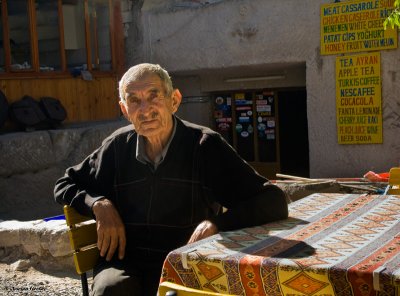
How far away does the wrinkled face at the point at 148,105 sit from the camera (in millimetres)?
2637

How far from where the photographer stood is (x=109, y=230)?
2.62 meters

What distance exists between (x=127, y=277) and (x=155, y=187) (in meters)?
0.40

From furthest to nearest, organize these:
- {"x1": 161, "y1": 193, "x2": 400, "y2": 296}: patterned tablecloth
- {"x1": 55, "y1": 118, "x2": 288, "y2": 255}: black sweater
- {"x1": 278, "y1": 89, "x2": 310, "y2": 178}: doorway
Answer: {"x1": 278, "y1": 89, "x2": 310, "y2": 178}: doorway
{"x1": 55, "y1": 118, "x2": 288, "y2": 255}: black sweater
{"x1": 161, "y1": 193, "x2": 400, "y2": 296}: patterned tablecloth

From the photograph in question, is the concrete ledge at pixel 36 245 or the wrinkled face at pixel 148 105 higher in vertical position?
the wrinkled face at pixel 148 105

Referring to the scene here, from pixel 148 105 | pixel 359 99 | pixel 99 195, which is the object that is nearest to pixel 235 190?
pixel 148 105

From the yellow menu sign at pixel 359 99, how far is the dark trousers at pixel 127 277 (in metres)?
6.04

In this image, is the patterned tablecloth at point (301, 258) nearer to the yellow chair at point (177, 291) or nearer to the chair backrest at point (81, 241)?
the yellow chair at point (177, 291)

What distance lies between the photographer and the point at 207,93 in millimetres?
10656

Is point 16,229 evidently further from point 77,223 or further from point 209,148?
point 209,148

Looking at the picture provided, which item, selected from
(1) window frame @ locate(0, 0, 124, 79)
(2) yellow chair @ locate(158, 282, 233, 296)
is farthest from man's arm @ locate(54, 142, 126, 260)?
(1) window frame @ locate(0, 0, 124, 79)

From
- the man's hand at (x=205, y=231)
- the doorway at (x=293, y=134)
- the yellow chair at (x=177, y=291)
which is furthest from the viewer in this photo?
the doorway at (x=293, y=134)

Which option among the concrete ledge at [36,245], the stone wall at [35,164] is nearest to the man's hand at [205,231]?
the concrete ledge at [36,245]

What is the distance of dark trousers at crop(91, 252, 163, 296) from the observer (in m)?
2.44

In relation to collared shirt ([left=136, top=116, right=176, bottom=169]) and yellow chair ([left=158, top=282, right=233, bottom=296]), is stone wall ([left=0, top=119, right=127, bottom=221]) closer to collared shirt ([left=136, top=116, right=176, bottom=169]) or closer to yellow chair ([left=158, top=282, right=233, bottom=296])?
collared shirt ([left=136, top=116, right=176, bottom=169])
